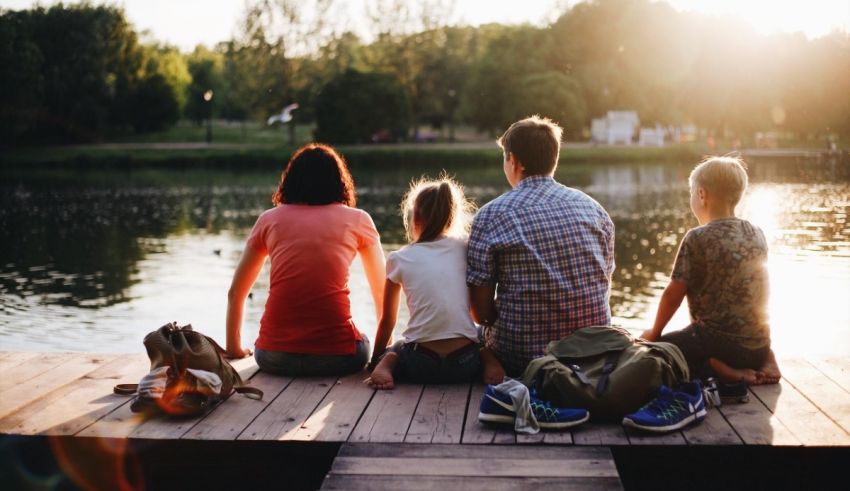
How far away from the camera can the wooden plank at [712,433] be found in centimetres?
351

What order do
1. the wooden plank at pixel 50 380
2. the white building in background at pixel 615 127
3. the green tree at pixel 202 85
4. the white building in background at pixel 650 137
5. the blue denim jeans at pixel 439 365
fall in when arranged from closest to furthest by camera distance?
the wooden plank at pixel 50 380, the blue denim jeans at pixel 439 365, the white building in background at pixel 615 127, the white building in background at pixel 650 137, the green tree at pixel 202 85

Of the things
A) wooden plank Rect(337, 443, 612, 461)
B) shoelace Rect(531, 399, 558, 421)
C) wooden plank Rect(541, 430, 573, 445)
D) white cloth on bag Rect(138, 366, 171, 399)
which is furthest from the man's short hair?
white cloth on bag Rect(138, 366, 171, 399)

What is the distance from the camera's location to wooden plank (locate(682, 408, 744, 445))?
11.5 ft

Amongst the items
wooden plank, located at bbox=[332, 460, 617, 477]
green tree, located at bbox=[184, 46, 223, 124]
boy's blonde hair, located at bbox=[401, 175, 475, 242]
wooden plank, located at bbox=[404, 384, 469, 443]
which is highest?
green tree, located at bbox=[184, 46, 223, 124]

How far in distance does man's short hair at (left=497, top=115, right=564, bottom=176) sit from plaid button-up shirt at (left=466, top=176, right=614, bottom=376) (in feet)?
0.20

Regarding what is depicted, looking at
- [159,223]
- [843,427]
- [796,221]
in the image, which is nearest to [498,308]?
[843,427]

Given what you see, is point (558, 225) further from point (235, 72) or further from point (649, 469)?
point (235, 72)

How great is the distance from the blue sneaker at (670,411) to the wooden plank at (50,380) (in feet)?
8.74

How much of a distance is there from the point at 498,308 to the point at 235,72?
186 ft

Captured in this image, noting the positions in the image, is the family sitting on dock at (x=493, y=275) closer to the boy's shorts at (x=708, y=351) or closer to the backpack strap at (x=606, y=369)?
the boy's shorts at (x=708, y=351)

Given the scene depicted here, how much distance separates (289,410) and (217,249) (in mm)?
14491

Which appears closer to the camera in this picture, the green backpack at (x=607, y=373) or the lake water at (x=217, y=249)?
the green backpack at (x=607, y=373)

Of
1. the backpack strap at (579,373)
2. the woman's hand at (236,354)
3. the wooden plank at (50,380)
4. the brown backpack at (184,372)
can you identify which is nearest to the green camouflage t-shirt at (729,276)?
the backpack strap at (579,373)

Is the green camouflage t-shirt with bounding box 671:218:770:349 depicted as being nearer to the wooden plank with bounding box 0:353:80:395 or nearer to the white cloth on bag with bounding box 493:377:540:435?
the white cloth on bag with bounding box 493:377:540:435
